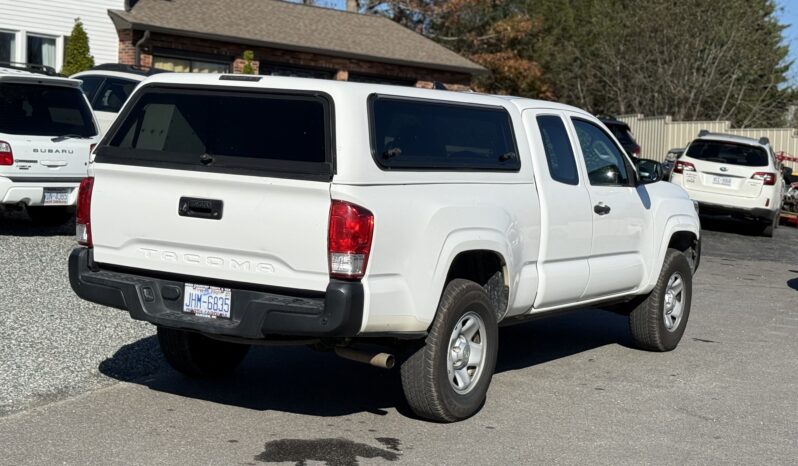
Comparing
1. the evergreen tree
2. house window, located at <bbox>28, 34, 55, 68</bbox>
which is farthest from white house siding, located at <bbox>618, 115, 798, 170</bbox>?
house window, located at <bbox>28, 34, 55, 68</bbox>

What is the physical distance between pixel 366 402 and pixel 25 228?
27.6 ft

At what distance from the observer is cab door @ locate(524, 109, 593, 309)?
769 centimetres

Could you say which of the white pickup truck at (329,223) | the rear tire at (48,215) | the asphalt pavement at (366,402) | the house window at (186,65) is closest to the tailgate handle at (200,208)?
the white pickup truck at (329,223)

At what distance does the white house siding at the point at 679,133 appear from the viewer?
30.8 m

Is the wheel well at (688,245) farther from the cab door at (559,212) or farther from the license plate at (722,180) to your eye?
the license plate at (722,180)

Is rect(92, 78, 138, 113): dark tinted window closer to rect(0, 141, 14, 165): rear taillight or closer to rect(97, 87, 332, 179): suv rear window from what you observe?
rect(0, 141, 14, 165): rear taillight

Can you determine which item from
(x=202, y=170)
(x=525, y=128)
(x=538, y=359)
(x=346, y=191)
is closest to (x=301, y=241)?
(x=346, y=191)

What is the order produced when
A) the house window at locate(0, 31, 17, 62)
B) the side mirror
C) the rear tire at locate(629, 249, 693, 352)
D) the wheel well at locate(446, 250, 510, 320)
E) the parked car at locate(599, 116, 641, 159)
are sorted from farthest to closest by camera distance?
the house window at locate(0, 31, 17, 62) < the parked car at locate(599, 116, 641, 159) < the rear tire at locate(629, 249, 693, 352) < the side mirror < the wheel well at locate(446, 250, 510, 320)

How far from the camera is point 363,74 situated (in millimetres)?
33031

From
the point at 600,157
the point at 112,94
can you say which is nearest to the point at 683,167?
the point at 112,94

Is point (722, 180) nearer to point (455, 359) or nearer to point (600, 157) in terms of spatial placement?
point (600, 157)

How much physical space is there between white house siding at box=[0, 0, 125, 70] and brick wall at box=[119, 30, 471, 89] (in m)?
0.43

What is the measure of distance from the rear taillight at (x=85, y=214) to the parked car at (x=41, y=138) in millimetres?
6429

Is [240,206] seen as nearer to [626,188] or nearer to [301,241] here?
[301,241]
